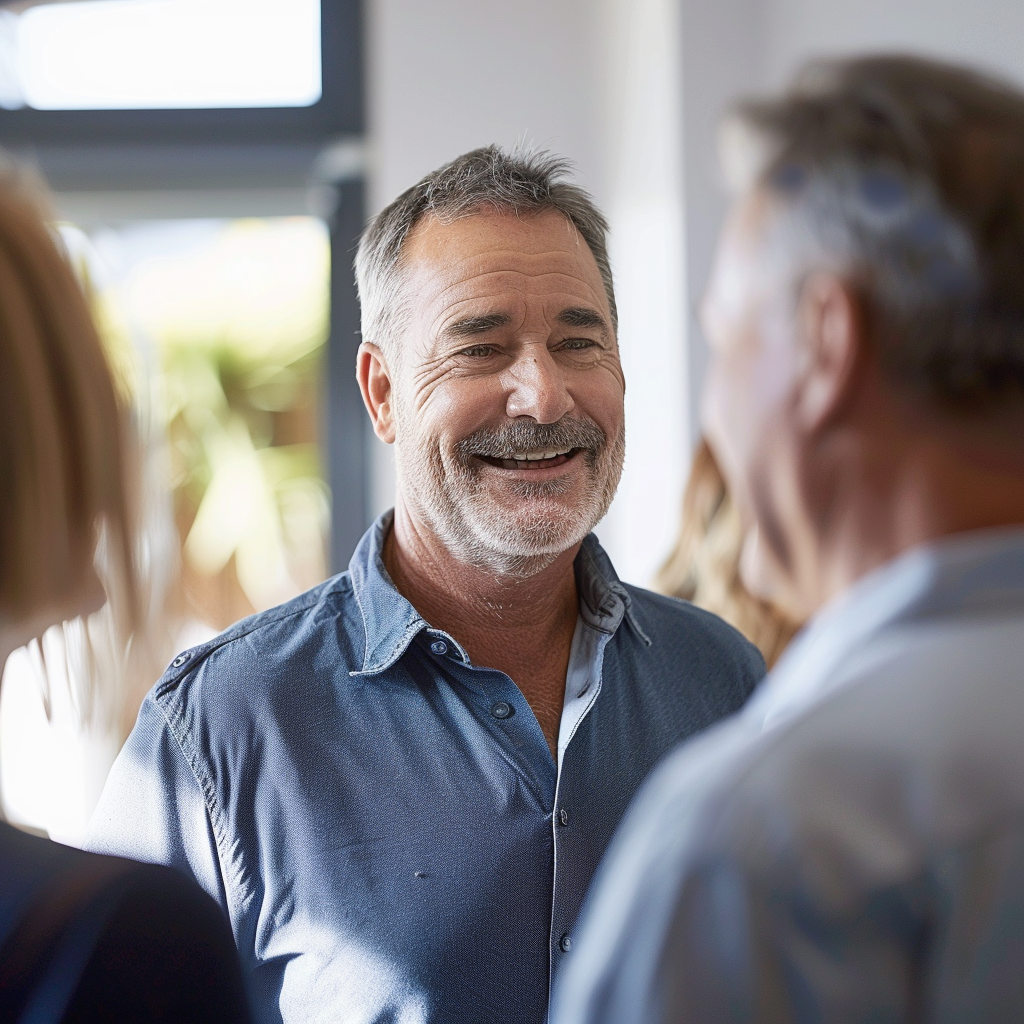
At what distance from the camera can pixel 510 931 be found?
126 cm

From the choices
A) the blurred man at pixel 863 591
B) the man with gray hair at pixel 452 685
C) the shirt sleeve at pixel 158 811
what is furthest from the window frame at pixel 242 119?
the blurred man at pixel 863 591

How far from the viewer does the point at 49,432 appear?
740mm

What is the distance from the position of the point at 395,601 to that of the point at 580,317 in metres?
0.46

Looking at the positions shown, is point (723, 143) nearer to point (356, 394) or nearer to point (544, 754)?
point (544, 754)

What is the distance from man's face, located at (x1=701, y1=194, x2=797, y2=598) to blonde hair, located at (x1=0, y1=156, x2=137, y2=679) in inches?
16.6

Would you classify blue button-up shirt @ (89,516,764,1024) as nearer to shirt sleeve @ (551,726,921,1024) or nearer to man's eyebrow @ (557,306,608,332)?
man's eyebrow @ (557,306,608,332)

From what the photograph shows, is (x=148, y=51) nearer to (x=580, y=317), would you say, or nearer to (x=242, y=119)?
(x=242, y=119)

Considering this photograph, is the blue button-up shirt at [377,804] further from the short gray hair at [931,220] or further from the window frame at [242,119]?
→ the window frame at [242,119]

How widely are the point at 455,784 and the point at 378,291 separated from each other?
0.73 m

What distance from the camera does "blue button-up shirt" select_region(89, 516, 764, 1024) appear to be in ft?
4.07

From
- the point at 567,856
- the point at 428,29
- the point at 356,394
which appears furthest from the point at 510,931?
the point at 428,29

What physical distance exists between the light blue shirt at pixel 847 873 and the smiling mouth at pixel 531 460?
918 mm

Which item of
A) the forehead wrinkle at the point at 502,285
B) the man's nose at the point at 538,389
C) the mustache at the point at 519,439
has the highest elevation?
the forehead wrinkle at the point at 502,285

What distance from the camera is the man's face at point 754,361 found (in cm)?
71
